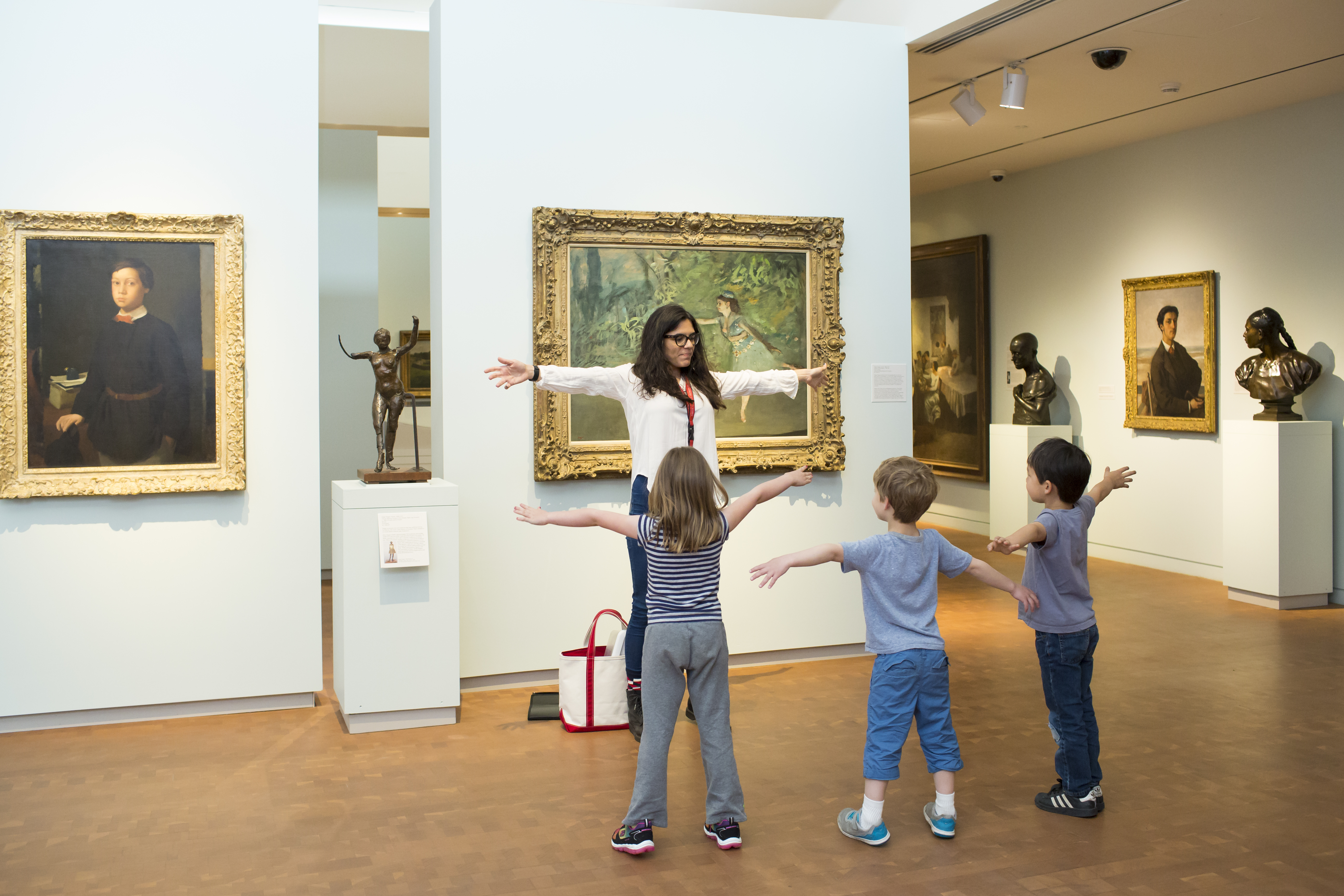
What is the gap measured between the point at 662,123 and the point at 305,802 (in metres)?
→ 4.53

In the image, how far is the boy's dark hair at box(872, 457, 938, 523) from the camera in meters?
4.20

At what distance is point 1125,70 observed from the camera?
880cm

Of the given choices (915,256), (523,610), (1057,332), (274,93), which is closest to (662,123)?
(274,93)

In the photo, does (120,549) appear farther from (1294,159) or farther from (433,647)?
(1294,159)

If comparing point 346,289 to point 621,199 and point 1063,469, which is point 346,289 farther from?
point 1063,469

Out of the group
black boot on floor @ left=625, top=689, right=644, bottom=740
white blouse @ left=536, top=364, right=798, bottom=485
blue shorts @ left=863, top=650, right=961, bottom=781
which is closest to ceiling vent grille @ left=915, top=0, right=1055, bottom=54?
white blouse @ left=536, top=364, right=798, bottom=485

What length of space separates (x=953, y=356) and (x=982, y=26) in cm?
738

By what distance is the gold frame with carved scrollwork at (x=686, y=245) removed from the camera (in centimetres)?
677

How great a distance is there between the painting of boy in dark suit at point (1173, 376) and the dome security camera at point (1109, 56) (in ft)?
11.2

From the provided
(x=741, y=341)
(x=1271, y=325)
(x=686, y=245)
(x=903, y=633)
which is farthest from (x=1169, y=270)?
(x=903, y=633)

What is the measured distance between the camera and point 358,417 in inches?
429

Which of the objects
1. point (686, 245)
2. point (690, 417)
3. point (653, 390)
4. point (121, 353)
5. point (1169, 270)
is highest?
point (1169, 270)

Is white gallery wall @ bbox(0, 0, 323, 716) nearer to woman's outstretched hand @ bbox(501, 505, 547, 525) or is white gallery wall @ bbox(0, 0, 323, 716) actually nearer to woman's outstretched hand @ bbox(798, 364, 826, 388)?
woman's outstretched hand @ bbox(501, 505, 547, 525)

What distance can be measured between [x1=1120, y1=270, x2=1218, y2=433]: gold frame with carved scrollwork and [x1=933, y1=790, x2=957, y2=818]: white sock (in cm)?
760
